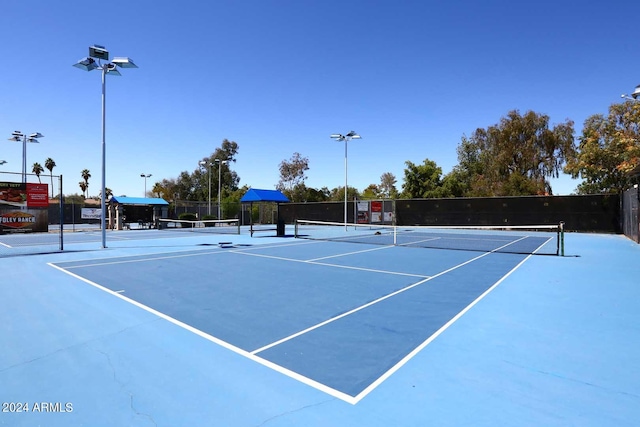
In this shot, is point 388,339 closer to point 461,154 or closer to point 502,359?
point 502,359

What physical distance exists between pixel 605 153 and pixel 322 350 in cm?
2954

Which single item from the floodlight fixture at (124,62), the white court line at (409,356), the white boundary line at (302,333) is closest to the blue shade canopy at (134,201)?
the floodlight fixture at (124,62)

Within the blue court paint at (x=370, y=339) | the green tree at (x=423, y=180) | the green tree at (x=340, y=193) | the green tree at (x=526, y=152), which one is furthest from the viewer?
Answer: the green tree at (x=340, y=193)

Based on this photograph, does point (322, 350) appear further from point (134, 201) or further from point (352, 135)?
point (134, 201)

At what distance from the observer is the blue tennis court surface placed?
2.95 meters

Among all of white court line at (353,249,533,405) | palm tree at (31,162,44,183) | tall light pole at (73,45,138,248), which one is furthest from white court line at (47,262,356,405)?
palm tree at (31,162,44,183)

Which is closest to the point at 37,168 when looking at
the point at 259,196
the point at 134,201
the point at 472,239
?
the point at 134,201

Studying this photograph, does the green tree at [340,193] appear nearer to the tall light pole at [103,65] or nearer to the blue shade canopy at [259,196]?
the blue shade canopy at [259,196]

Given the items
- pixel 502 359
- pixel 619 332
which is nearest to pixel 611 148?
pixel 619 332

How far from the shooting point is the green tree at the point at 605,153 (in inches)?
982

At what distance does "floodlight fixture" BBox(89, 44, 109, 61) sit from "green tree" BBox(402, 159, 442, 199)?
37.4m

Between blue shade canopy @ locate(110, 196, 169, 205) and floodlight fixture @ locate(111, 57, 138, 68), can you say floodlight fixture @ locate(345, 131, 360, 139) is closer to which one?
floodlight fixture @ locate(111, 57, 138, 68)

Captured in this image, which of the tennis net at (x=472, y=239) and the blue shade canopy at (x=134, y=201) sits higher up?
the blue shade canopy at (x=134, y=201)

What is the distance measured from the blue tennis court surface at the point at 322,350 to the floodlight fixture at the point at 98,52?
9.56m
